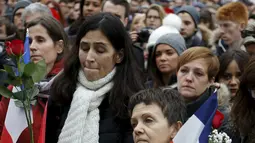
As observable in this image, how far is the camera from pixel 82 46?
495 centimetres

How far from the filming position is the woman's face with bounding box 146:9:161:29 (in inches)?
414

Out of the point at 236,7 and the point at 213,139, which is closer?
the point at 213,139

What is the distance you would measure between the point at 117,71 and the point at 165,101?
494mm

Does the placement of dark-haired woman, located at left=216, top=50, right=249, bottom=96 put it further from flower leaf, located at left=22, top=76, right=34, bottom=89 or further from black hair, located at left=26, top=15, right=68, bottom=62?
flower leaf, located at left=22, top=76, right=34, bottom=89

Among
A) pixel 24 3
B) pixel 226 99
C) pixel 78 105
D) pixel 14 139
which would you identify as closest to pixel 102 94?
pixel 78 105

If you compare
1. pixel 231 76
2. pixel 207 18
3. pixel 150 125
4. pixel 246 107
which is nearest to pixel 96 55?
pixel 150 125

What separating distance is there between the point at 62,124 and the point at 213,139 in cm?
109

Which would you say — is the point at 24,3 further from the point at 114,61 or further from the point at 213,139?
the point at 213,139

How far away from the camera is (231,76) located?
6398 millimetres

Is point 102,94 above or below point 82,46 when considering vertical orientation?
below

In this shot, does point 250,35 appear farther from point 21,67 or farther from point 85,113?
point 21,67

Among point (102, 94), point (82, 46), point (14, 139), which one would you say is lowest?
point (14, 139)

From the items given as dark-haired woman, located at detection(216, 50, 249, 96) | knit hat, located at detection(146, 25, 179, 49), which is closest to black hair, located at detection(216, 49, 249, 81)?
dark-haired woman, located at detection(216, 50, 249, 96)

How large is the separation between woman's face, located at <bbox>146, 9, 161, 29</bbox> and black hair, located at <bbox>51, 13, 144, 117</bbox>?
548 centimetres
